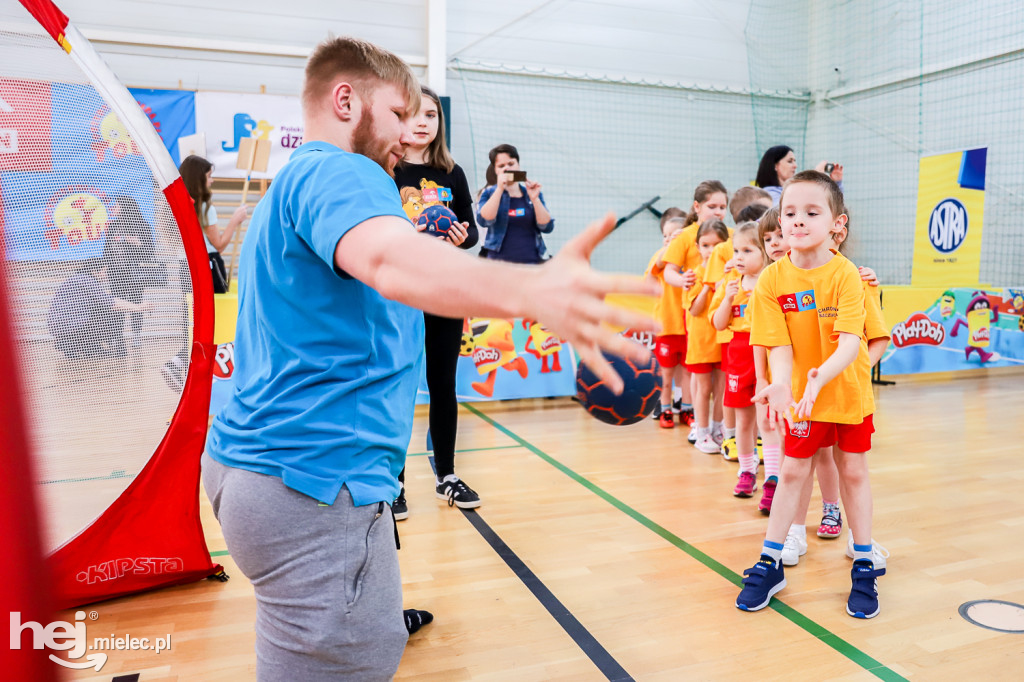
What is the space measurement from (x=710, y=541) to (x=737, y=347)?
41.3 inches

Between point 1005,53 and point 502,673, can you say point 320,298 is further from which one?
point 1005,53

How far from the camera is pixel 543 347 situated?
17.1ft

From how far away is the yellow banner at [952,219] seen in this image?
655cm

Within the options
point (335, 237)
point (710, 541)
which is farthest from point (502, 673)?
point (335, 237)

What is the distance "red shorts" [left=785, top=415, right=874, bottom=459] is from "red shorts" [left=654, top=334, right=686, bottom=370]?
2.14 meters

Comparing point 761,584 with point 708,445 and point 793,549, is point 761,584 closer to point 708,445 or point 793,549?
point 793,549

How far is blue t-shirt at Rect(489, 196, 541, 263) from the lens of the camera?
461 cm

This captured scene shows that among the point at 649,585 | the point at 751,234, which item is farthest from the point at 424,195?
the point at 649,585

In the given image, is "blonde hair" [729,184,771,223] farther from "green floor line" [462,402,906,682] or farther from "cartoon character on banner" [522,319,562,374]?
"cartoon character on banner" [522,319,562,374]

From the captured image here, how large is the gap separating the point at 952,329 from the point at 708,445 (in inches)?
141

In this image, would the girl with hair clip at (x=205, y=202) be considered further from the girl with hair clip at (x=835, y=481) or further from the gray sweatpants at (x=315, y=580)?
the girl with hair clip at (x=835, y=481)

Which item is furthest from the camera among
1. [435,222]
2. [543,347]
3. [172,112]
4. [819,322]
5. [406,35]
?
[406,35]

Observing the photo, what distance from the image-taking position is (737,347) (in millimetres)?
3350

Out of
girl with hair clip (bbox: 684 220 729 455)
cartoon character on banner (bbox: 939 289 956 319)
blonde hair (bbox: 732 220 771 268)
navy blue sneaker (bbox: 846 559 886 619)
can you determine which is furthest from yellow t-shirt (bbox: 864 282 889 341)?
cartoon character on banner (bbox: 939 289 956 319)
